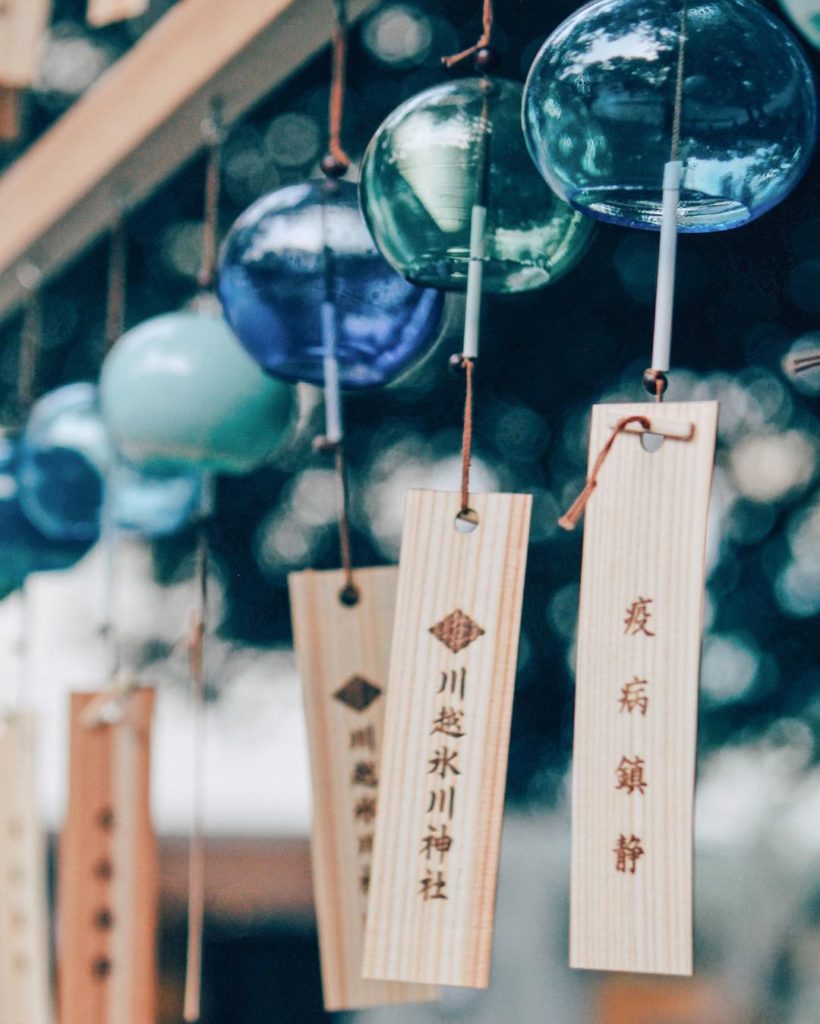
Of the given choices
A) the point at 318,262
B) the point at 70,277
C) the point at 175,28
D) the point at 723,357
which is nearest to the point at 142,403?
the point at 318,262

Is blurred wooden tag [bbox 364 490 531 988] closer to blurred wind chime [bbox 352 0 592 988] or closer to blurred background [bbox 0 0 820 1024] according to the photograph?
blurred wind chime [bbox 352 0 592 988]

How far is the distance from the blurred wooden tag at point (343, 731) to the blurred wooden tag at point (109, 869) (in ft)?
0.94

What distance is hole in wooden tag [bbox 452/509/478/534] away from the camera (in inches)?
36.7

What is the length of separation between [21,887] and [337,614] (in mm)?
561

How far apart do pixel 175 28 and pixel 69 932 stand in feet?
2.90

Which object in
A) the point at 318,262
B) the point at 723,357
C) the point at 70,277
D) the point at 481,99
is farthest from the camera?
the point at 70,277

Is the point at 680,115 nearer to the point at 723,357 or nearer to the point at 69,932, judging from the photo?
the point at 69,932

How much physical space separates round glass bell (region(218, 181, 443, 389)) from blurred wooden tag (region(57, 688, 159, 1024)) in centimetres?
40

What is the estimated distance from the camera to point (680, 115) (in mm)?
855

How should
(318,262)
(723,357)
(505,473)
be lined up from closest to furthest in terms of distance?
(318,262) → (723,357) → (505,473)

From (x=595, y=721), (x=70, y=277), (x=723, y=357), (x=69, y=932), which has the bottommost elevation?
(x=69, y=932)

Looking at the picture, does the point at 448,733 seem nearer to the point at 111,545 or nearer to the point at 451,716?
the point at 451,716

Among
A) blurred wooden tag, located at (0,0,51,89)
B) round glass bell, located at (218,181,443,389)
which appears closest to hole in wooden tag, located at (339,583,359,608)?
round glass bell, located at (218,181,443,389)

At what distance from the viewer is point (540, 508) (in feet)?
9.89
